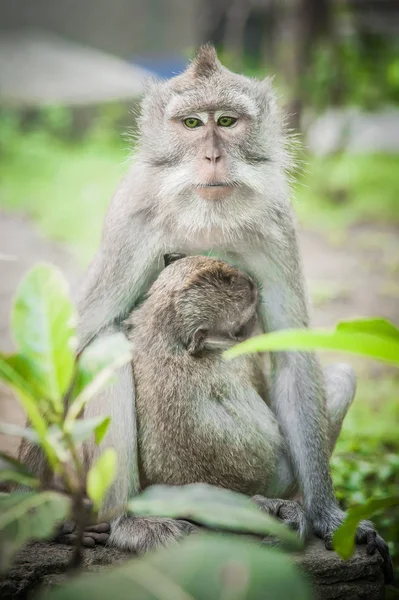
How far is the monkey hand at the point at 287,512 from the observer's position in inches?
160

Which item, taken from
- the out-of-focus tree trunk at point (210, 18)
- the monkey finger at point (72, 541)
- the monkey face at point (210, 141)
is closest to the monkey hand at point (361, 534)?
the monkey finger at point (72, 541)

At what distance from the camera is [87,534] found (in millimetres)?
4094

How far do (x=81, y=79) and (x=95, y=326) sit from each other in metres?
13.8

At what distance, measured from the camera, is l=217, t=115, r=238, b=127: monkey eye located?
438 cm

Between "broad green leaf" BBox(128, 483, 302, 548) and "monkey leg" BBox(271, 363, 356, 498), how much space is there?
6.91ft

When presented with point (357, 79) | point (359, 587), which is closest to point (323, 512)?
point (359, 587)

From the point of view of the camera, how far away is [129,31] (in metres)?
17.8

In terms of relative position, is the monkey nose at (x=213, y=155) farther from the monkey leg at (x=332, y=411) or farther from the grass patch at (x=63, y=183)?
the grass patch at (x=63, y=183)

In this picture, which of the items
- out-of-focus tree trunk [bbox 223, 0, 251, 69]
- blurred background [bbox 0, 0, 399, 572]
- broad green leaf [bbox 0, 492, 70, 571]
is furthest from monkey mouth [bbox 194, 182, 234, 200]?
out-of-focus tree trunk [bbox 223, 0, 251, 69]

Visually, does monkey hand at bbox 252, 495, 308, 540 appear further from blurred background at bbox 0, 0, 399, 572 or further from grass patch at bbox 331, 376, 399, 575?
blurred background at bbox 0, 0, 399, 572

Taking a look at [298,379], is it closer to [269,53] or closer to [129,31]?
[269,53]

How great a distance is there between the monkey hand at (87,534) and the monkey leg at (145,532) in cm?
6

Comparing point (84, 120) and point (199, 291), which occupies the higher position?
point (84, 120)

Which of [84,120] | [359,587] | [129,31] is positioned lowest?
[359,587]
